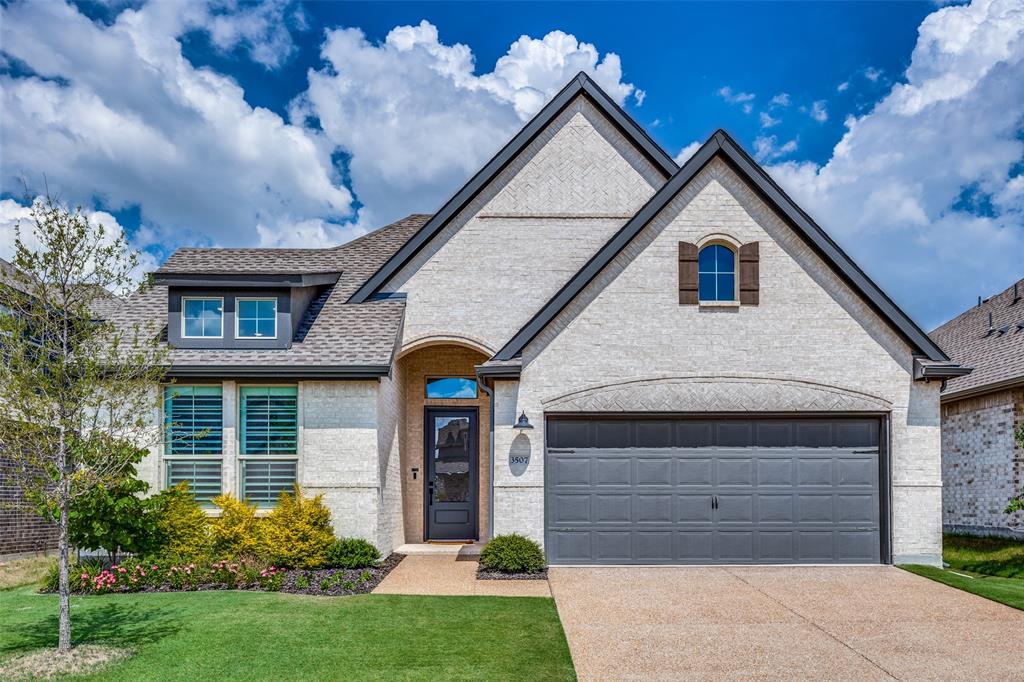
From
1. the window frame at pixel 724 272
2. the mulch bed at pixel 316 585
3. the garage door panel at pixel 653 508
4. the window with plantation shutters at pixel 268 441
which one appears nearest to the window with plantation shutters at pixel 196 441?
the window with plantation shutters at pixel 268 441

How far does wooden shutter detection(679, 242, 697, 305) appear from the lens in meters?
13.7

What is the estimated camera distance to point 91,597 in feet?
37.0

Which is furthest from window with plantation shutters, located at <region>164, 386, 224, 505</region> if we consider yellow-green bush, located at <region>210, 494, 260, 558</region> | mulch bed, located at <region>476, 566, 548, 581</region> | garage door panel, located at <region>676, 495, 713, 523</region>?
garage door panel, located at <region>676, 495, 713, 523</region>

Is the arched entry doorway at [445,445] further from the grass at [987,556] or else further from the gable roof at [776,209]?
the grass at [987,556]

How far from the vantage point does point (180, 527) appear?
41.4 feet

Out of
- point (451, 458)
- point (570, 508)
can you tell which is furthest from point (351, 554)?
point (451, 458)

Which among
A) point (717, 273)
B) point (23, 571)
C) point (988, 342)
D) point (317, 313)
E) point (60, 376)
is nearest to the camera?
point (60, 376)

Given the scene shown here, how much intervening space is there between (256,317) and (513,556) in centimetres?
632

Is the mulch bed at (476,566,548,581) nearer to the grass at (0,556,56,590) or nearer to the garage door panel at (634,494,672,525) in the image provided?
the garage door panel at (634,494,672,525)

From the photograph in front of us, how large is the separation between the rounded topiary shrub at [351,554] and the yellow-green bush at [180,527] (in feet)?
6.33

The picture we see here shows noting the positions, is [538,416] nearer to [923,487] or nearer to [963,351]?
[923,487]

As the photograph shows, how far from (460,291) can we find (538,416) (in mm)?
3513

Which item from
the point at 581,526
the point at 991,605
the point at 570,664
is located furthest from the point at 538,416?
the point at 991,605

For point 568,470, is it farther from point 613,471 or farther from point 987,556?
point 987,556
